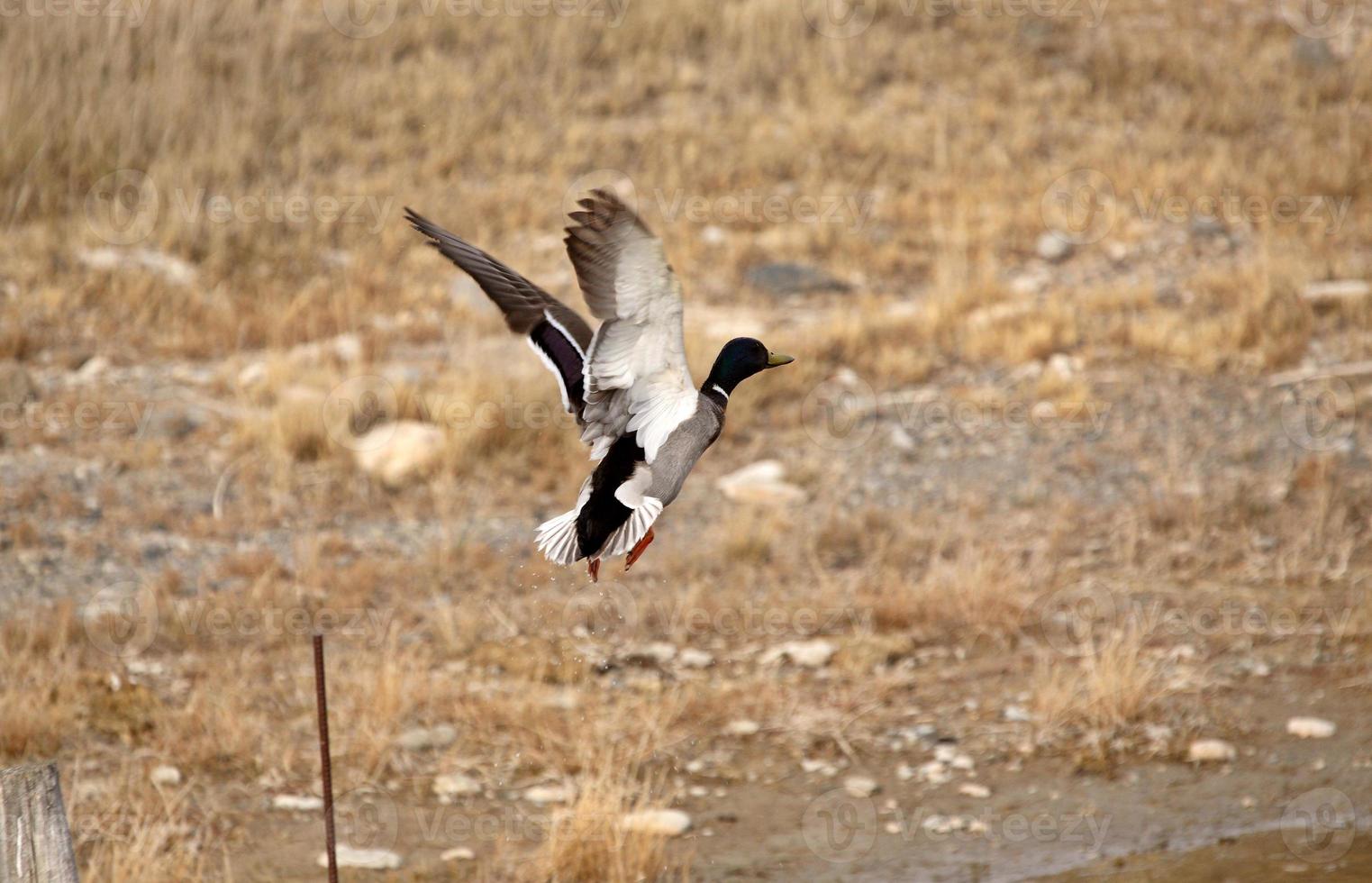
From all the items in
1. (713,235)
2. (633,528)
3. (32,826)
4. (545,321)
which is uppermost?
(713,235)

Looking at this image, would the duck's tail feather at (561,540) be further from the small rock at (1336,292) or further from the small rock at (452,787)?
the small rock at (1336,292)

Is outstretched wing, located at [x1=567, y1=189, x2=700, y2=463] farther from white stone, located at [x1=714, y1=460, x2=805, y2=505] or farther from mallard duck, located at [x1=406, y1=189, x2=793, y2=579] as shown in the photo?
white stone, located at [x1=714, y1=460, x2=805, y2=505]

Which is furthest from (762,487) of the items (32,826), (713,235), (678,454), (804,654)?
(32,826)

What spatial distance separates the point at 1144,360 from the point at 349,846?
19.8ft

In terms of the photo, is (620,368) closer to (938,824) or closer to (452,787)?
(452,787)

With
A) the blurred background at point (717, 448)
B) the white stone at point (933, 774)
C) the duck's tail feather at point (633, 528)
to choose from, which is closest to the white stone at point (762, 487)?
the blurred background at point (717, 448)

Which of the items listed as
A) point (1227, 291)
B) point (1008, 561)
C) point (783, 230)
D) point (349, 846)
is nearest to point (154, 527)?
point (349, 846)

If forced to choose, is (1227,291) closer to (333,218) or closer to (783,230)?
(783,230)

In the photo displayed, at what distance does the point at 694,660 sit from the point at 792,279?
15.3 ft

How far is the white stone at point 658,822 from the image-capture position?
4941mm

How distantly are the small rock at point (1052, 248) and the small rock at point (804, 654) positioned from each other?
5.32m

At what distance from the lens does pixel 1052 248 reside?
11.0 metres

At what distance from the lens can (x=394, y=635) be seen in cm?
598

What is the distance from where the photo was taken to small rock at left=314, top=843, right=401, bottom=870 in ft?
16.7
